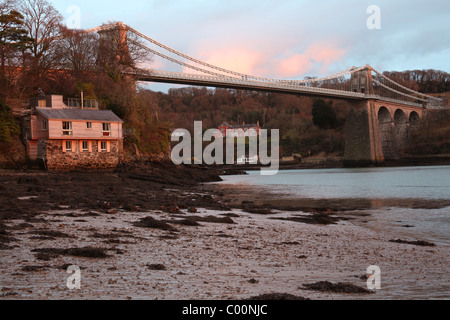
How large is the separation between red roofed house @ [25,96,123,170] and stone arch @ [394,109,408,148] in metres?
Result: 67.2

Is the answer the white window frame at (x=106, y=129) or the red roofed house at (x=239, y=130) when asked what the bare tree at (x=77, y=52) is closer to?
the white window frame at (x=106, y=129)

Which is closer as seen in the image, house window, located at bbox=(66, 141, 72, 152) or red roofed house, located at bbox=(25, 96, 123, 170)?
red roofed house, located at bbox=(25, 96, 123, 170)

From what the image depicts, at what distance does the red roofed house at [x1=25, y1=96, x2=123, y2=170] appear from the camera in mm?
26656

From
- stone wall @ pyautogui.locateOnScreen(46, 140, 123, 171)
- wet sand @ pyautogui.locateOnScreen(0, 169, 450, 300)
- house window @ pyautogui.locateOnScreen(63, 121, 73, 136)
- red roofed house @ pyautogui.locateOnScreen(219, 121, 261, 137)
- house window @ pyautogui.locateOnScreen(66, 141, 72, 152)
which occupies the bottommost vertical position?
wet sand @ pyautogui.locateOnScreen(0, 169, 450, 300)

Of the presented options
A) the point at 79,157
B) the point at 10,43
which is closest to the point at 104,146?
the point at 79,157

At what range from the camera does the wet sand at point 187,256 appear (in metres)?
5.17

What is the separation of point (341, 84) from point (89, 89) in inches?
2135

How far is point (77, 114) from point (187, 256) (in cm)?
2354

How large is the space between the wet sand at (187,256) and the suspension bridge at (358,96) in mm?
33235

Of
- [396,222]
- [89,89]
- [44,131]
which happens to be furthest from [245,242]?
[89,89]

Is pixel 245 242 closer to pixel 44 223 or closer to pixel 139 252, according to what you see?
pixel 139 252

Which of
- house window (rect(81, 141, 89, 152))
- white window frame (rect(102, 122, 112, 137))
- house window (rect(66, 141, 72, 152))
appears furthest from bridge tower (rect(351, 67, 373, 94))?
house window (rect(66, 141, 72, 152))

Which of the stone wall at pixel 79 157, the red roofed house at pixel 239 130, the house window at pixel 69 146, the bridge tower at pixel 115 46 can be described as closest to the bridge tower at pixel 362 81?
the red roofed house at pixel 239 130

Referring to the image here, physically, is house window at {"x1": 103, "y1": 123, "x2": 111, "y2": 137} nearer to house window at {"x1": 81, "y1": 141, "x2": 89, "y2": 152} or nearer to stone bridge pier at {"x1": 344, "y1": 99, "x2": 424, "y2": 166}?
house window at {"x1": 81, "y1": 141, "x2": 89, "y2": 152}
